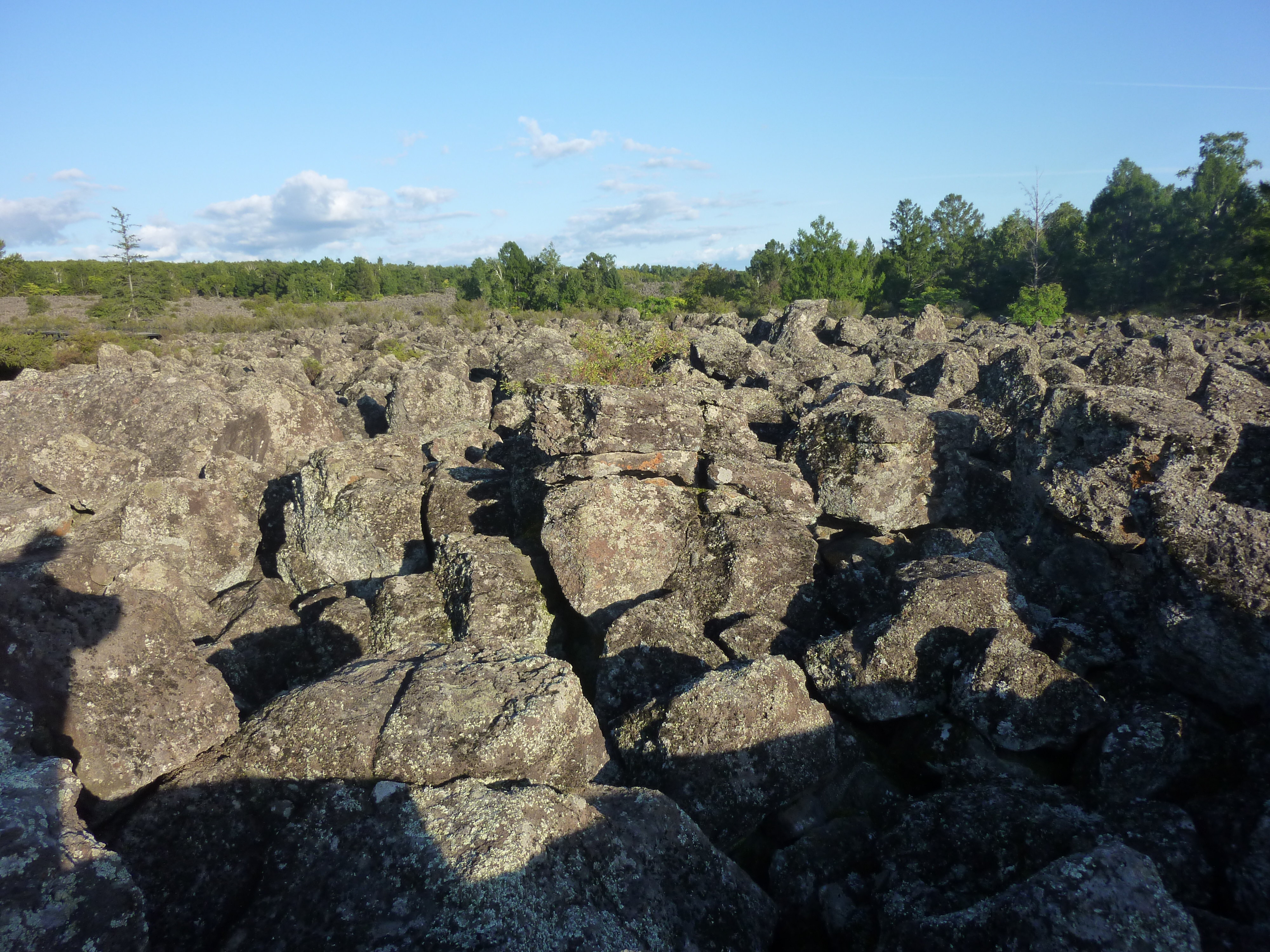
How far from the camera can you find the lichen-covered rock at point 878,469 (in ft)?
Result: 23.1

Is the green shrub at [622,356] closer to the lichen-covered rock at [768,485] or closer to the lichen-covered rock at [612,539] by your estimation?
the lichen-covered rock at [768,485]

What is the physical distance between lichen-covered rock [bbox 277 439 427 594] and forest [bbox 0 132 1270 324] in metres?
39.2

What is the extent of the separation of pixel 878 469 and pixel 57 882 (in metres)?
6.49

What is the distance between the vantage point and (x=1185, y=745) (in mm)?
3824

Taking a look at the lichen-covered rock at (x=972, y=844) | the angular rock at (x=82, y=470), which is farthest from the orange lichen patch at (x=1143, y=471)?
the angular rock at (x=82, y=470)

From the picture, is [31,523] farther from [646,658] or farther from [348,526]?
[646,658]

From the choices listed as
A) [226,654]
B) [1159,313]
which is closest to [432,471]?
[226,654]

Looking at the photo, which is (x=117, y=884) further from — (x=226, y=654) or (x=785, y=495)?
(x=785, y=495)

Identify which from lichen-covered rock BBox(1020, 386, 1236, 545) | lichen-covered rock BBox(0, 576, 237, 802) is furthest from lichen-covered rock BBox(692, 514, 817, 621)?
lichen-covered rock BBox(0, 576, 237, 802)

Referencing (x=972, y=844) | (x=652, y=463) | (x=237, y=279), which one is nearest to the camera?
(x=972, y=844)

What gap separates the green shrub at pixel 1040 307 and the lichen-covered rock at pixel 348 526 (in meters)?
40.3

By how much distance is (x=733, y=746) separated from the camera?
409cm

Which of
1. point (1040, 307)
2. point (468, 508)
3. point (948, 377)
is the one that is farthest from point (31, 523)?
point (1040, 307)

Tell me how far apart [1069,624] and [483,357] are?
15.9 meters
